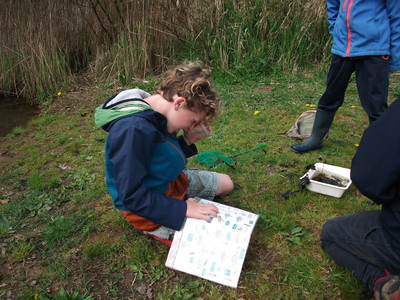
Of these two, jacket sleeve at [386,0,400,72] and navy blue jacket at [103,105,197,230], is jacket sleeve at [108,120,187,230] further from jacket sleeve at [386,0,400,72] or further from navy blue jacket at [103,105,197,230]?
jacket sleeve at [386,0,400,72]

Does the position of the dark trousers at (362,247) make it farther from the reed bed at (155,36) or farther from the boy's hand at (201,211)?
the reed bed at (155,36)

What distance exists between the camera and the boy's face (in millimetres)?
1920

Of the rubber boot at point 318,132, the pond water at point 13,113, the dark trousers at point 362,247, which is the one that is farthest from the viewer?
the pond water at point 13,113

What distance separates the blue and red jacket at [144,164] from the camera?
1754 millimetres

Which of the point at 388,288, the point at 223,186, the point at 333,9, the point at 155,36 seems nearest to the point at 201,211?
the point at 223,186

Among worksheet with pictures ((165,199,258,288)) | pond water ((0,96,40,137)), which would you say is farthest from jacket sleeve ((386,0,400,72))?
pond water ((0,96,40,137))

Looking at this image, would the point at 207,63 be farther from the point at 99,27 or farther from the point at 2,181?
the point at 2,181

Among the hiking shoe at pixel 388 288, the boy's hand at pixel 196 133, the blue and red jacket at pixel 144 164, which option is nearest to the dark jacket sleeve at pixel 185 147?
the boy's hand at pixel 196 133

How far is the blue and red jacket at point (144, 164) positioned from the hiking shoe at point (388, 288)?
109cm

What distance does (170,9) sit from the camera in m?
6.07

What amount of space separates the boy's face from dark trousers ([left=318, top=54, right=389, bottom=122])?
1.62 m

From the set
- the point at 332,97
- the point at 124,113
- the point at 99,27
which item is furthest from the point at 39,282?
the point at 99,27

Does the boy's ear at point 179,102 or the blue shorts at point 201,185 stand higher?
the boy's ear at point 179,102

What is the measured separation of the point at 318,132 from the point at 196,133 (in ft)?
5.19
